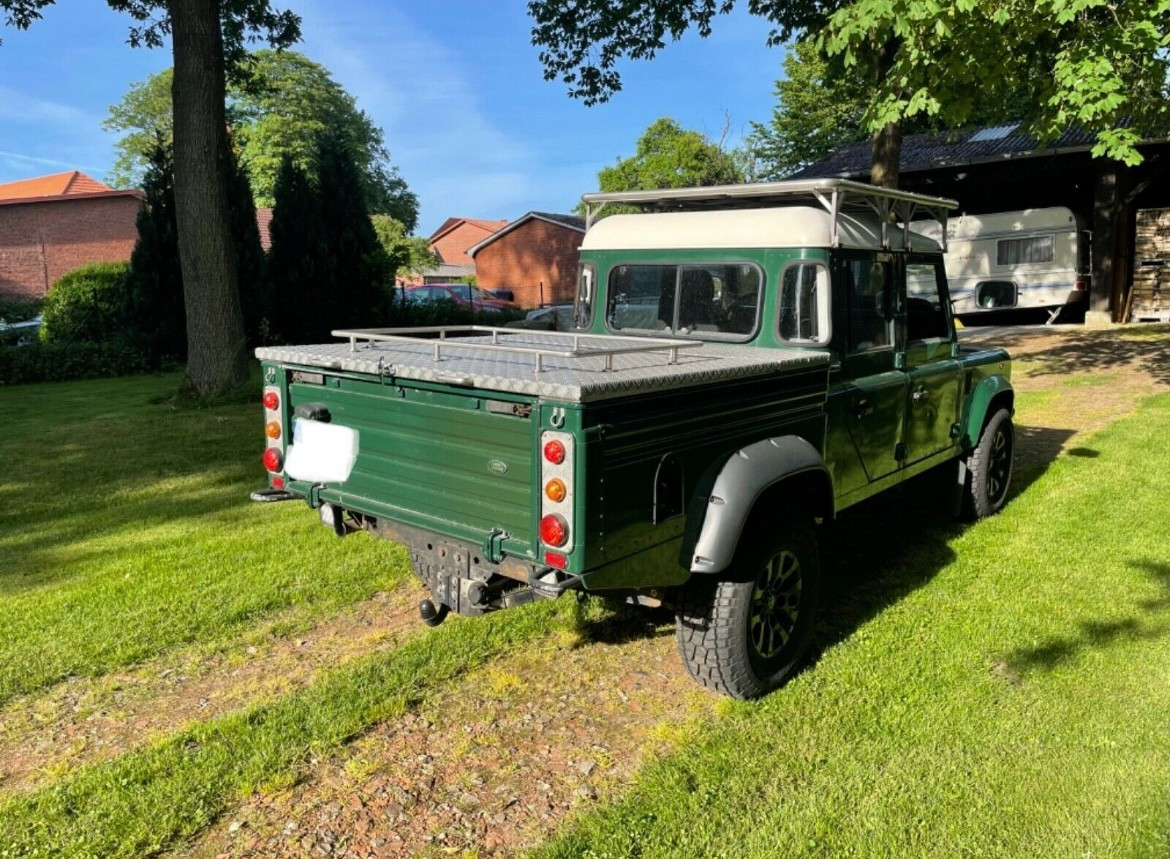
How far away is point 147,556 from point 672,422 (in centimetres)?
389

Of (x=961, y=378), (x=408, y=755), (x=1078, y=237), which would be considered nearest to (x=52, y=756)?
(x=408, y=755)

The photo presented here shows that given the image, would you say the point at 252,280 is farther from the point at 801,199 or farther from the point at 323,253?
the point at 801,199

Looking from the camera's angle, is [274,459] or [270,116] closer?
[274,459]

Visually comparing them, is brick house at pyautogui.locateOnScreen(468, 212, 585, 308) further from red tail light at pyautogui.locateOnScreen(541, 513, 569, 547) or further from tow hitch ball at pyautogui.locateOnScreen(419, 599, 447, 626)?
red tail light at pyautogui.locateOnScreen(541, 513, 569, 547)

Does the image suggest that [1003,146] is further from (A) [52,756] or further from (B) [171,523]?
(A) [52,756]

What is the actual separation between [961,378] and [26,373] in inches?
620

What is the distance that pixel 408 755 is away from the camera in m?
3.21

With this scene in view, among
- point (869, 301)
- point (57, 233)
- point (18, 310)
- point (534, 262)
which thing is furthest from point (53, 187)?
point (869, 301)

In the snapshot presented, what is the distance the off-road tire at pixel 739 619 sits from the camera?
11.1 ft

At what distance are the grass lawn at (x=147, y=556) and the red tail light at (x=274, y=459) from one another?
921 millimetres

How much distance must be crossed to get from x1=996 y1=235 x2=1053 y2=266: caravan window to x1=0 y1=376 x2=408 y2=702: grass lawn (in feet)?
59.3

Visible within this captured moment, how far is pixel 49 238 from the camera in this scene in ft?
114

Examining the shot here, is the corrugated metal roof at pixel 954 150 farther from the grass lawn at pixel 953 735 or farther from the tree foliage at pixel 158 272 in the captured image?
the grass lawn at pixel 953 735

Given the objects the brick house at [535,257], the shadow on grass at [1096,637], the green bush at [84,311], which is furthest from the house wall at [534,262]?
the shadow on grass at [1096,637]
